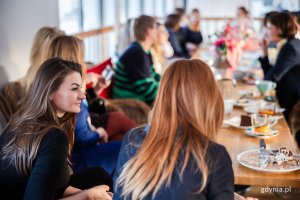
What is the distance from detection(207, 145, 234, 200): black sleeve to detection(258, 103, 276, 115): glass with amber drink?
4.60ft

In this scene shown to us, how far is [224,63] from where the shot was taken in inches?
137

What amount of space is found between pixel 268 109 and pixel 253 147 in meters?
0.67

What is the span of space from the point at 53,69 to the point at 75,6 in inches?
148

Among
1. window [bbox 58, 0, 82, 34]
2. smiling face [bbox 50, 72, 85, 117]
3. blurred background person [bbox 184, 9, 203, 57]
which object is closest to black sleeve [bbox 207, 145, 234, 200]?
smiling face [bbox 50, 72, 85, 117]

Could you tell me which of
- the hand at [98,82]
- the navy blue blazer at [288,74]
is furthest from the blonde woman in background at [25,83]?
the navy blue blazer at [288,74]

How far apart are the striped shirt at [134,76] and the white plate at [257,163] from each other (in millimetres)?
1861

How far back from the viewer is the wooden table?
A: 184 cm

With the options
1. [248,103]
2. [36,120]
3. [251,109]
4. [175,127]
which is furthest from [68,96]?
[248,103]

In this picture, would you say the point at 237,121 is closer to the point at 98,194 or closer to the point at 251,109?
the point at 251,109

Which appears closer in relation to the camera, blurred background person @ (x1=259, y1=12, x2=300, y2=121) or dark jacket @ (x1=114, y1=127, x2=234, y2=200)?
dark jacket @ (x1=114, y1=127, x2=234, y2=200)

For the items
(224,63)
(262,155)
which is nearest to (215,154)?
(262,155)

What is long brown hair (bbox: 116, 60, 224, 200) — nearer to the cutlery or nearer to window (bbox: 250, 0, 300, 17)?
the cutlery

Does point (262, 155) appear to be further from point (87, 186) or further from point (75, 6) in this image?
point (75, 6)

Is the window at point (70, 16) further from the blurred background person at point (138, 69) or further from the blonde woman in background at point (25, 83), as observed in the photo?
the blonde woman in background at point (25, 83)
